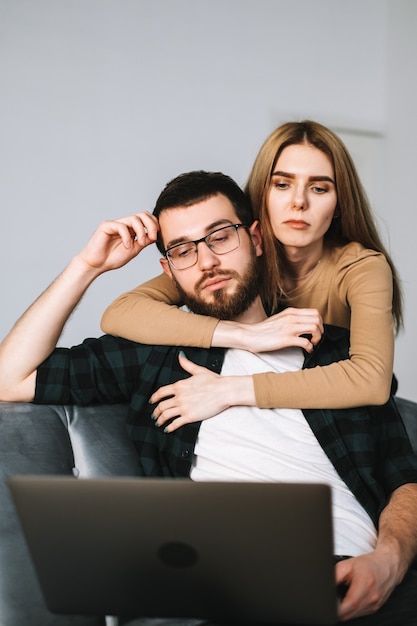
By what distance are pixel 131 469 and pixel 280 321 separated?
49 centimetres

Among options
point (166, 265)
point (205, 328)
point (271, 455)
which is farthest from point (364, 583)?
point (166, 265)

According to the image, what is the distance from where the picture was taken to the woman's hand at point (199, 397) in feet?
5.68

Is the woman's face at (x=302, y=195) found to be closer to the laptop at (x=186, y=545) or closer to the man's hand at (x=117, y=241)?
the man's hand at (x=117, y=241)

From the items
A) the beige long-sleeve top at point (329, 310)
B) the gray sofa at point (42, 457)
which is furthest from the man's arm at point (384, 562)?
the gray sofa at point (42, 457)

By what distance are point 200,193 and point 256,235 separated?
0.75ft

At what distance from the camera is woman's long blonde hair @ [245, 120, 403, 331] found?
2.18 m

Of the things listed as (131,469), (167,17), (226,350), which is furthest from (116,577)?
(167,17)

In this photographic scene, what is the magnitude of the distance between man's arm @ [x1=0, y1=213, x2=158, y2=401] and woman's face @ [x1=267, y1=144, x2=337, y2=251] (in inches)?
16.7

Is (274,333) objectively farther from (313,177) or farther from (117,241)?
(313,177)

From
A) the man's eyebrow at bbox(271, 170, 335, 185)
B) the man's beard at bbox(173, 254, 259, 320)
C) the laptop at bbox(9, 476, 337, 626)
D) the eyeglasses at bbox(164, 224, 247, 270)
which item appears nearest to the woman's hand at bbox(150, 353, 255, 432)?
the man's beard at bbox(173, 254, 259, 320)

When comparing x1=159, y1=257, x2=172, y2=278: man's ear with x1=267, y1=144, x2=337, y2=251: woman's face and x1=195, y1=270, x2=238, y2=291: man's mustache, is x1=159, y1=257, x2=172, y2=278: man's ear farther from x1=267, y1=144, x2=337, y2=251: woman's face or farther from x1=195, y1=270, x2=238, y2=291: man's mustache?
x1=267, y1=144, x2=337, y2=251: woman's face

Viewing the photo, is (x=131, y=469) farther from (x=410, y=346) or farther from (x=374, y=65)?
(x=374, y=65)

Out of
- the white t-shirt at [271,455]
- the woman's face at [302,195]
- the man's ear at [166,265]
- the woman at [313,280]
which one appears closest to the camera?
the white t-shirt at [271,455]

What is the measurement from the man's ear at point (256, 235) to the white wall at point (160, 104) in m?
2.20
